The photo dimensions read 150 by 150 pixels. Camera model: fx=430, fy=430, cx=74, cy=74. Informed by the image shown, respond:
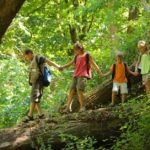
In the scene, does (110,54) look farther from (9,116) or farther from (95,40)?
(95,40)

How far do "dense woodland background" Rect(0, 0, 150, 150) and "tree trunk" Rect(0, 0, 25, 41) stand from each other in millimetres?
15

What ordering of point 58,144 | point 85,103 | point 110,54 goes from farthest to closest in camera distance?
point 110,54 → point 85,103 → point 58,144

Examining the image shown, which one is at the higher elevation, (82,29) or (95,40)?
(82,29)


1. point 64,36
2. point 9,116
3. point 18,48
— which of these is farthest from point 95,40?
point 9,116

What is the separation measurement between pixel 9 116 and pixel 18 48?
678 centimetres

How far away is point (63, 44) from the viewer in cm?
2562

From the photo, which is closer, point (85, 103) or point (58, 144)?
point (58, 144)

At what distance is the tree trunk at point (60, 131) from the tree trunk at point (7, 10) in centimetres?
426

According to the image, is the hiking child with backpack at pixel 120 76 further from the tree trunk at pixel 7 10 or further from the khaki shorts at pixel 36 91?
the tree trunk at pixel 7 10

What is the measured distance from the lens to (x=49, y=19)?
2436cm

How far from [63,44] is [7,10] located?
842 inches

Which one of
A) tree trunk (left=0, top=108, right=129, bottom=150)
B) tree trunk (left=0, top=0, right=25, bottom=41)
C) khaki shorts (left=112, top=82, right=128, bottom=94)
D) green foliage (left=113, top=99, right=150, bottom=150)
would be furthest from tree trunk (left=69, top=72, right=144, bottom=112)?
tree trunk (left=0, top=0, right=25, bottom=41)

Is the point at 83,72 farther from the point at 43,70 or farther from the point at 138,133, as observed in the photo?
the point at 138,133

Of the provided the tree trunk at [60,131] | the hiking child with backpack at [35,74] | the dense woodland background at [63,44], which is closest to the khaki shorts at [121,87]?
the dense woodland background at [63,44]
